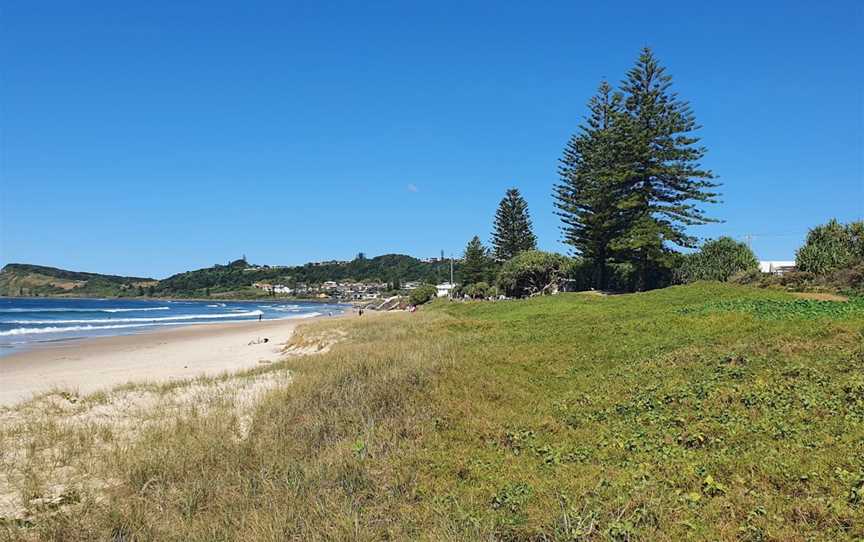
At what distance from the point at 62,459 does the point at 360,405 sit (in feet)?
11.1

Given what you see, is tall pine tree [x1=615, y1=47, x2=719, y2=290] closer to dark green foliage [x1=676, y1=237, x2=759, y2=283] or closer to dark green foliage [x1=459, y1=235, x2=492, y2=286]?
dark green foliage [x1=676, y1=237, x2=759, y2=283]

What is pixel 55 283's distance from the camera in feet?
482

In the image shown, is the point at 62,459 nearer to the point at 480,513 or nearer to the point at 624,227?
the point at 480,513

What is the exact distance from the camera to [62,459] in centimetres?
623

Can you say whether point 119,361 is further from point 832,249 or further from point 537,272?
point 537,272

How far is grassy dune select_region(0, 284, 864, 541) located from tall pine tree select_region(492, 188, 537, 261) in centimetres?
5137

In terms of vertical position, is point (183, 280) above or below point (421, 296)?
above

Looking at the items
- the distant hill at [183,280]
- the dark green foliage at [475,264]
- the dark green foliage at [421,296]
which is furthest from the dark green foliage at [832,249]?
the distant hill at [183,280]

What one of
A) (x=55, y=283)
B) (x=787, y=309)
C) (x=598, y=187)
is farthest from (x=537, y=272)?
(x=55, y=283)

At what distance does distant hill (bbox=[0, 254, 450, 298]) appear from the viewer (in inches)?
5681

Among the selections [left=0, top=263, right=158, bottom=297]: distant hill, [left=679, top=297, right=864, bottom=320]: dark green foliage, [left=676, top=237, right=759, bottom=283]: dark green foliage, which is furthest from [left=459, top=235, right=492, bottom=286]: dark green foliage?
[left=0, top=263, right=158, bottom=297]: distant hill

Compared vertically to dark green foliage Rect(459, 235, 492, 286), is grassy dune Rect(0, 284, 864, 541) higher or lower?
lower

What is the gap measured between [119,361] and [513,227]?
4682cm

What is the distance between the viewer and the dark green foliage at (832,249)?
835 inches
